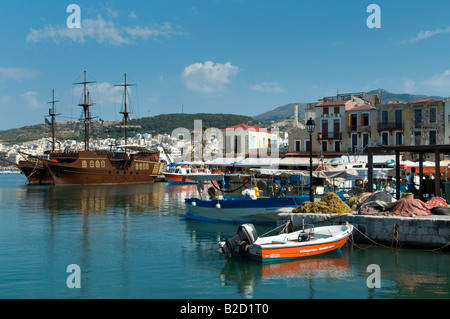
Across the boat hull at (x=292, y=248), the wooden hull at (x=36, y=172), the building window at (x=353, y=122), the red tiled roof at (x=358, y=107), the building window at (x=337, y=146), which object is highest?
the red tiled roof at (x=358, y=107)

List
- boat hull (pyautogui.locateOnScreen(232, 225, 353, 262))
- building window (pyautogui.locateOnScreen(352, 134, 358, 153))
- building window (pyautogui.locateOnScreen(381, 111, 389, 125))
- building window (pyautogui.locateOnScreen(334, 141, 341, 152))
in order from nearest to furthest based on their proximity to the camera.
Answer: boat hull (pyautogui.locateOnScreen(232, 225, 353, 262)) → building window (pyautogui.locateOnScreen(381, 111, 389, 125)) → building window (pyautogui.locateOnScreen(352, 134, 358, 153)) → building window (pyautogui.locateOnScreen(334, 141, 341, 152))

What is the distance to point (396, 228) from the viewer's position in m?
15.5

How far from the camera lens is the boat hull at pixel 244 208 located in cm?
2169

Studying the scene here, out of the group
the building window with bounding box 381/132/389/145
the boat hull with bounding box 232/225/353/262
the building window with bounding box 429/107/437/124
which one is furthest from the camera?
the building window with bounding box 381/132/389/145

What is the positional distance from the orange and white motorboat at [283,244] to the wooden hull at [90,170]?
198 feet

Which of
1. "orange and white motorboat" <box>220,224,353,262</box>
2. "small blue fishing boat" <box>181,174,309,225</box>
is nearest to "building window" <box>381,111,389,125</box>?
"small blue fishing boat" <box>181,174,309,225</box>

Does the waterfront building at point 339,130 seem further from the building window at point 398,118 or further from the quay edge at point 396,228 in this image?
the quay edge at point 396,228

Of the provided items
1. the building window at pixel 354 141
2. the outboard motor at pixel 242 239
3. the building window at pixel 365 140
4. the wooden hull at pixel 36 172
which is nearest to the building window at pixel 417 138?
the building window at pixel 365 140

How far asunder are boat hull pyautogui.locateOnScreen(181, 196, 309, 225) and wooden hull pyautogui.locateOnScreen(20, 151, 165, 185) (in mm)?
51185

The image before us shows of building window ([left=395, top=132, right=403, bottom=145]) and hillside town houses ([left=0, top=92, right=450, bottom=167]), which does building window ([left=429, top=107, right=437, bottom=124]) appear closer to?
hillside town houses ([left=0, top=92, right=450, bottom=167])

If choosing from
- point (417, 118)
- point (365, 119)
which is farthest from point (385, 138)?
point (417, 118)

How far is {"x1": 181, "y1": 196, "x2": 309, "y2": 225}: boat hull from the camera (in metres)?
21.7

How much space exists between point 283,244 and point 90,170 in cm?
6317
